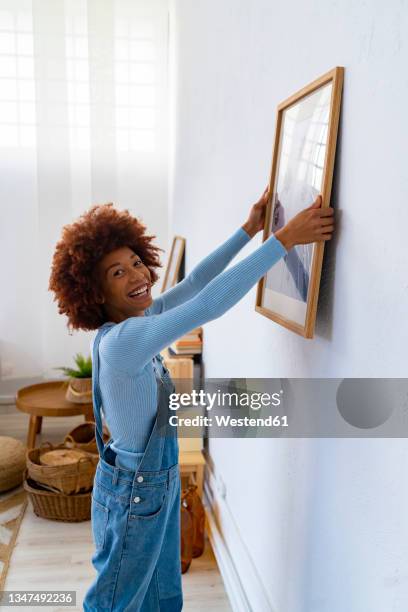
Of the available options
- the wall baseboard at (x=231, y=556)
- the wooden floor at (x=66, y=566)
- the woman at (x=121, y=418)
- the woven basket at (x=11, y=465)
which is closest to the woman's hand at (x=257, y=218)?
the woman at (x=121, y=418)

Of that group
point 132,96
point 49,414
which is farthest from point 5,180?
point 49,414

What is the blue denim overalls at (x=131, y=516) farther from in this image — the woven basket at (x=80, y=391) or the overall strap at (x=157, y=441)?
the woven basket at (x=80, y=391)

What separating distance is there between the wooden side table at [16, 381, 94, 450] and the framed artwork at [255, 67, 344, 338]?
2194 millimetres

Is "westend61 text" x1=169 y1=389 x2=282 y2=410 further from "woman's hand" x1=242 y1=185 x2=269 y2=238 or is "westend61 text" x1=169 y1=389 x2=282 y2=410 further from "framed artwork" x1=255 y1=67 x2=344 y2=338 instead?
"woman's hand" x1=242 y1=185 x2=269 y2=238

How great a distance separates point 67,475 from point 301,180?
202 cm

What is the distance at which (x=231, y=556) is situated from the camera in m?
2.28

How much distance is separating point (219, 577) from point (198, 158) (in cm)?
190

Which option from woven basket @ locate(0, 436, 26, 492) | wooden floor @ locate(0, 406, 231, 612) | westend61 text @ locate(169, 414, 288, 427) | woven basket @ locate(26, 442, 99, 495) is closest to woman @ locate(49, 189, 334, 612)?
westend61 text @ locate(169, 414, 288, 427)

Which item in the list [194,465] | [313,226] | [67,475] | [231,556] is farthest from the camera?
[67,475]

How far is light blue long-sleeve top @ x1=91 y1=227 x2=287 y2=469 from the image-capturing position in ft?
4.22

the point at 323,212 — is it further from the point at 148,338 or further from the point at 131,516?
the point at 131,516

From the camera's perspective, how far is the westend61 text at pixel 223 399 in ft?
5.67

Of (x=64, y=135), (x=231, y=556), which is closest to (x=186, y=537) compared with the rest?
(x=231, y=556)

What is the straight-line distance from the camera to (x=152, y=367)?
1.62m
